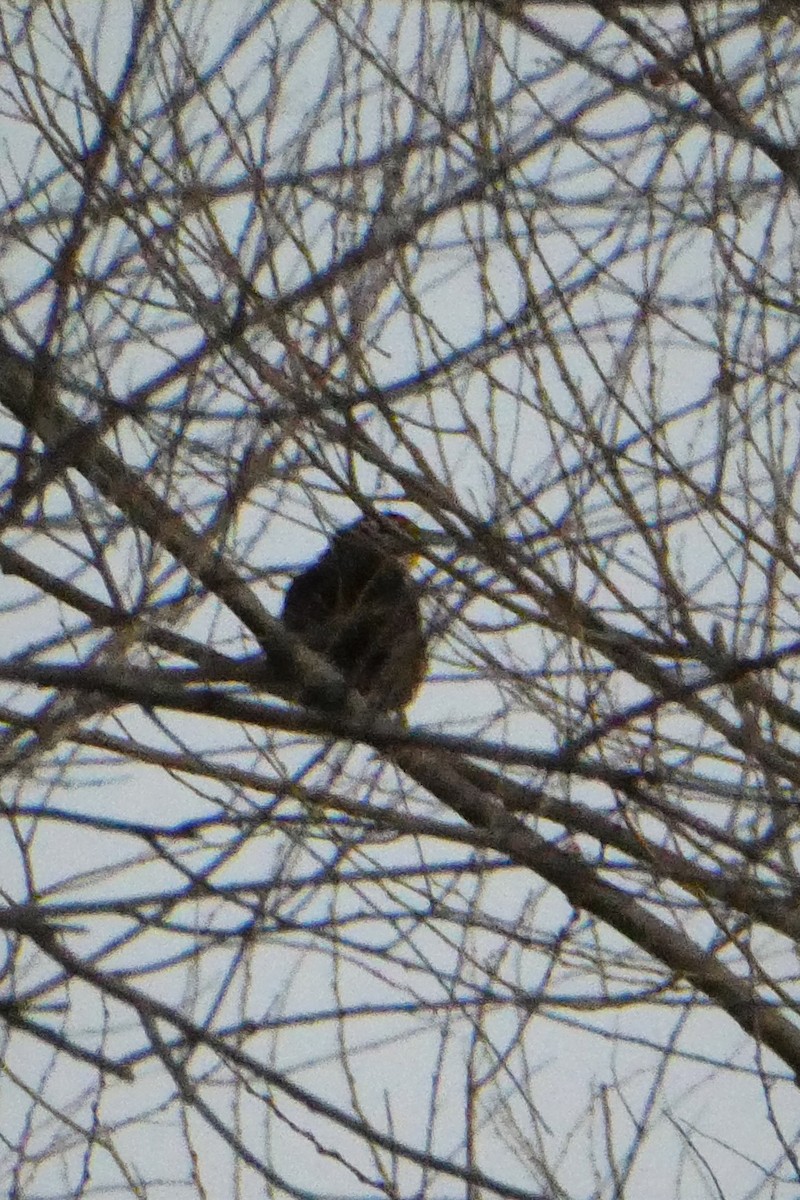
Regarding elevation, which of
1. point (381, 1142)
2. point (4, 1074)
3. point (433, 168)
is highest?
point (433, 168)

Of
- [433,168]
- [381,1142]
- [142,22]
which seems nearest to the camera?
[381,1142]

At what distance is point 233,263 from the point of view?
3.04 metres

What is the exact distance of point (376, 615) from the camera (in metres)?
3.70

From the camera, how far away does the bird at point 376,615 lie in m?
3.18

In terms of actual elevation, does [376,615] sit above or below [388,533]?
above

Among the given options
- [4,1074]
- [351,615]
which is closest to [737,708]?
[351,615]

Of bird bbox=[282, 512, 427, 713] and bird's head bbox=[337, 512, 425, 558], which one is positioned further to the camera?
bird bbox=[282, 512, 427, 713]

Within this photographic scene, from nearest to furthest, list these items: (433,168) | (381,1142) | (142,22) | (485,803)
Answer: (381,1142) < (142,22) < (433,168) < (485,803)

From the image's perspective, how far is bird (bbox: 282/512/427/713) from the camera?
3.18m

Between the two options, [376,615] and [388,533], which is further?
[376,615]

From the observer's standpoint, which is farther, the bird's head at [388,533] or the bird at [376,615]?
the bird at [376,615]

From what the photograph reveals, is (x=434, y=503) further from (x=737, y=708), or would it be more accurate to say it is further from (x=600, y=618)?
(x=737, y=708)

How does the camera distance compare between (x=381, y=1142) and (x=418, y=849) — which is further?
(x=418, y=849)

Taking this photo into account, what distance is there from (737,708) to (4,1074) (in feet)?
4.20
